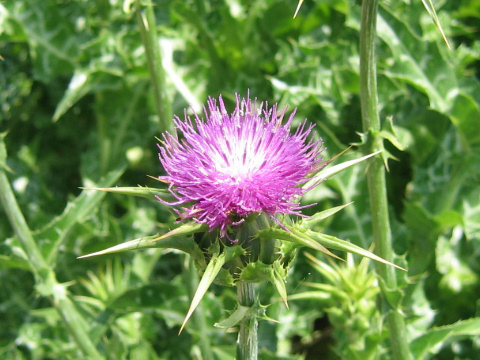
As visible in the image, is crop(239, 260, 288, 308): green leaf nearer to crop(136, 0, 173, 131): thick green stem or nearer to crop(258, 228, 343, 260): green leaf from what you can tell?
crop(258, 228, 343, 260): green leaf

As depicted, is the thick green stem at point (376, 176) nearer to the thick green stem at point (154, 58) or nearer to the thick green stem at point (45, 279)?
the thick green stem at point (154, 58)

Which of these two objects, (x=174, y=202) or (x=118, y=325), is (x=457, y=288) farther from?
(x=174, y=202)

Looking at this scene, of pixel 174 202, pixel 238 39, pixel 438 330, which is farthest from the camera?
pixel 238 39

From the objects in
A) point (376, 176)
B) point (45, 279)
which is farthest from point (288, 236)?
point (45, 279)

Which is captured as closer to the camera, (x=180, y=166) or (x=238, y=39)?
(x=180, y=166)

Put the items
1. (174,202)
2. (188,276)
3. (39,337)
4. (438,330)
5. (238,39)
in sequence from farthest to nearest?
(238,39) → (39,337) → (188,276) → (438,330) → (174,202)

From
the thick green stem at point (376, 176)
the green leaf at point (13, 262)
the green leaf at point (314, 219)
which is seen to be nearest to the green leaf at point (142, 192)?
the green leaf at point (314, 219)

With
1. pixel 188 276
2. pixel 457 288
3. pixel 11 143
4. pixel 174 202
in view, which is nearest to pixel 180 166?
pixel 174 202
